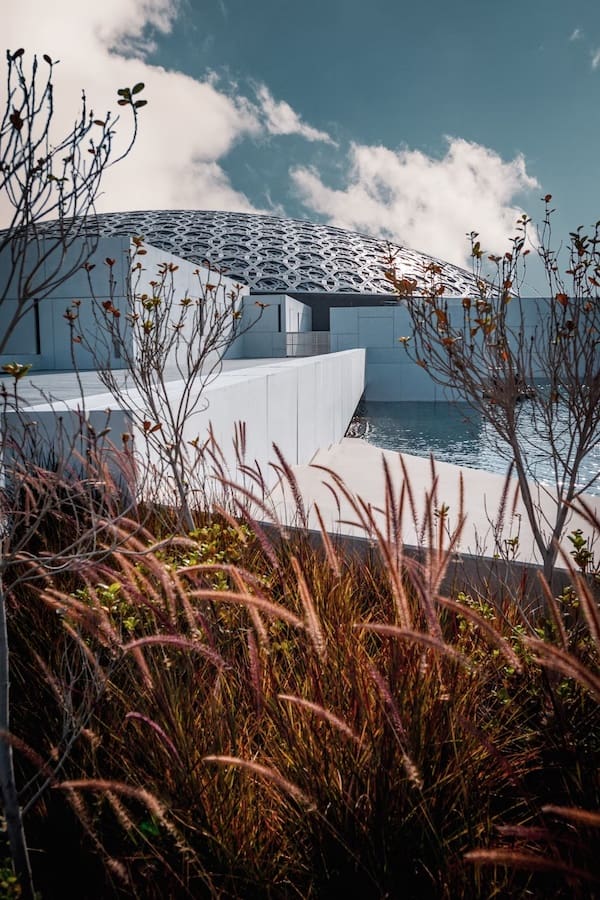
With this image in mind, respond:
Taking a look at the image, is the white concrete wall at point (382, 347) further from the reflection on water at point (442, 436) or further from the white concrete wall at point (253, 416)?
the white concrete wall at point (253, 416)

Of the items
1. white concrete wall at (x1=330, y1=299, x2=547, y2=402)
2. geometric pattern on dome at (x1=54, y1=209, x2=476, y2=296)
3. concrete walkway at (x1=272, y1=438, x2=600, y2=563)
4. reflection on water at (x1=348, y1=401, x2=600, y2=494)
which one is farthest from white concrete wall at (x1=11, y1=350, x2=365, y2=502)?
geometric pattern on dome at (x1=54, y1=209, x2=476, y2=296)

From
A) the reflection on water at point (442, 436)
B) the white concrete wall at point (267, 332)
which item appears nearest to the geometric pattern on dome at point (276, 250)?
the white concrete wall at point (267, 332)

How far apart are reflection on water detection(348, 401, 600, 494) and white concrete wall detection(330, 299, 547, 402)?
945 mm

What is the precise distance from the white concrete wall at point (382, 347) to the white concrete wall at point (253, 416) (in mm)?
8649

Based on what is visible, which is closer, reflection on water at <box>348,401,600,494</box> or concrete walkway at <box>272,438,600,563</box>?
concrete walkway at <box>272,438,600,563</box>

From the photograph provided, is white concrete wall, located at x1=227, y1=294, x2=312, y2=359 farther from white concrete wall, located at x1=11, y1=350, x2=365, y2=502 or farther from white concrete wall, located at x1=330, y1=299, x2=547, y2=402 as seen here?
white concrete wall, located at x1=11, y1=350, x2=365, y2=502

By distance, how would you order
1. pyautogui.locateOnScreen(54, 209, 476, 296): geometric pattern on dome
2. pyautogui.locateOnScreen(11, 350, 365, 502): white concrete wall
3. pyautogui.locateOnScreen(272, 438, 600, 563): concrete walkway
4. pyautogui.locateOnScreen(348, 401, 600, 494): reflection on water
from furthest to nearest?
1. pyautogui.locateOnScreen(54, 209, 476, 296): geometric pattern on dome
2. pyautogui.locateOnScreen(348, 401, 600, 494): reflection on water
3. pyautogui.locateOnScreen(272, 438, 600, 563): concrete walkway
4. pyautogui.locateOnScreen(11, 350, 365, 502): white concrete wall

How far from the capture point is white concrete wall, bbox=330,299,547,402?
2117 centimetres

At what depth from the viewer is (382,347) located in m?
21.5

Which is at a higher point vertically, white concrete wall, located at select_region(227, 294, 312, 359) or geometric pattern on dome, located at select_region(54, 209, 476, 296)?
geometric pattern on dome, located at select_region(54, 209, 476, 296)

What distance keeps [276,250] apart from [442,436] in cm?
3389

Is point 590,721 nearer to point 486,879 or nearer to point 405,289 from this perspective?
point 486,879

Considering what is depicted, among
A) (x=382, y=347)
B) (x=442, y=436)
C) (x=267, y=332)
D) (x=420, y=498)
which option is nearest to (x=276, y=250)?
(x=267, y=332)

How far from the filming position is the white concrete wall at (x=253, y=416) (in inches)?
160
